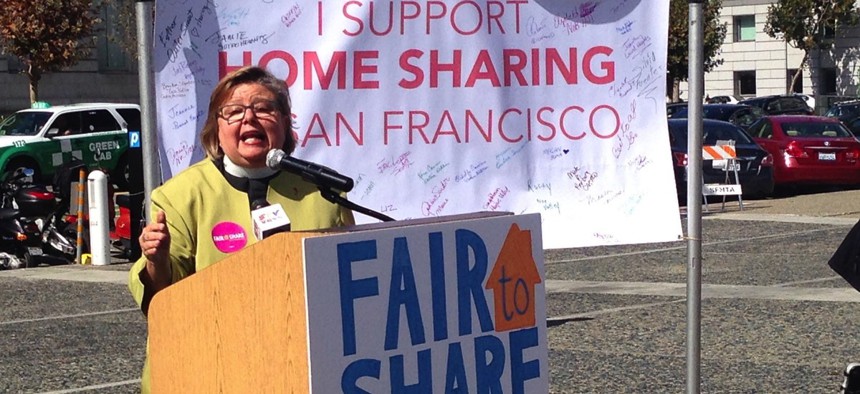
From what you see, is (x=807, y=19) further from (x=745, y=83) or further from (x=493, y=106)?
(x=493, y=106)

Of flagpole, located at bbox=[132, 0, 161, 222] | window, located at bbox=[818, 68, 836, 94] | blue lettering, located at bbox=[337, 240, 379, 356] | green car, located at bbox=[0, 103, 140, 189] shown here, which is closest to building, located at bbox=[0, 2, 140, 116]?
green car, located at bbox=[0, 103, 140, 189]

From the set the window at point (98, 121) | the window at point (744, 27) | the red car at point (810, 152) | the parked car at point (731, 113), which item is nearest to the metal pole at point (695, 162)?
the red car at point (810, 152)

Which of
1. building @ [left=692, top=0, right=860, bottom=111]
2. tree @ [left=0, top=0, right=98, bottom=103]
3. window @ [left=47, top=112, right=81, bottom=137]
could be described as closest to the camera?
window @ [left=47, top=112, right=81, bottom=137]

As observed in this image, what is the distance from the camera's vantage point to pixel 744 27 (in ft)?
249

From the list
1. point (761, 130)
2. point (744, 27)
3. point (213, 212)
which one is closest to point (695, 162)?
point (213, 212)

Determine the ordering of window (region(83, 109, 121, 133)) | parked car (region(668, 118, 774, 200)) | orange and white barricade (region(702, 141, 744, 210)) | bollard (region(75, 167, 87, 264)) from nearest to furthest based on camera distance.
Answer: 1. bollard (region(75, 167, 87, 264))
2. orange and white barricade (region(702, 141, 744, 210))
3. parked car (region(668, 118, 774, 200))
4. window (region(83, 109, 121, 133))

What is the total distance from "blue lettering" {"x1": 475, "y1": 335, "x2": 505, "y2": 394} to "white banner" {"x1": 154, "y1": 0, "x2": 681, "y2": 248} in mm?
1773

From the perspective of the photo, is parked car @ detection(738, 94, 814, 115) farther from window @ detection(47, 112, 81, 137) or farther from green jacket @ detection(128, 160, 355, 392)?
green jacket @ detection(128, 160, 355, 392)

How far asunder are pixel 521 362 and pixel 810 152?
2247cm

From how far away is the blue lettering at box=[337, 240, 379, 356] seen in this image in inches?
126

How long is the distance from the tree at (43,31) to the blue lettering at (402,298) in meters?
37.8

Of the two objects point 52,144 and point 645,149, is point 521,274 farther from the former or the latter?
point 52,144

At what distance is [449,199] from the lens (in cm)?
541

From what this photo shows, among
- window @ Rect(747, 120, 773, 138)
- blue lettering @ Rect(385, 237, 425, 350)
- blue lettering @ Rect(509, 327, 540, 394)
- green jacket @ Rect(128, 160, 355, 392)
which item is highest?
green jacket @ Rect(128, 160, 355, 392)
